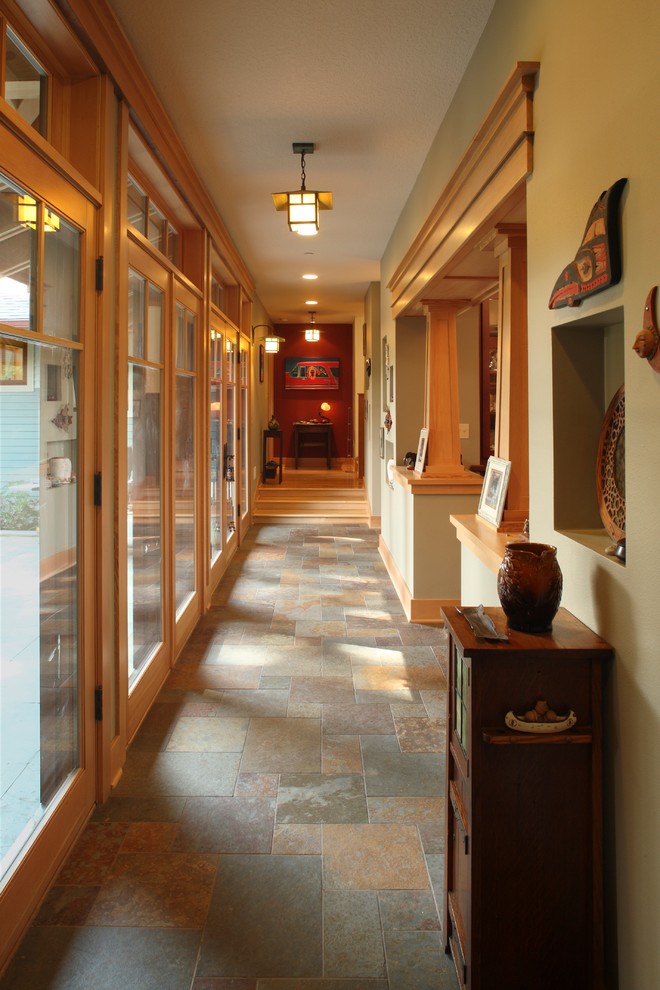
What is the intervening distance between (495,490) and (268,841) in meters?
1.68

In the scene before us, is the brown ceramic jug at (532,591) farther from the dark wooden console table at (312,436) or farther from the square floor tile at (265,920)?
the dark wooden console table at (312,436)

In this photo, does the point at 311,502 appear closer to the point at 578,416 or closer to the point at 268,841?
the point at 268,841

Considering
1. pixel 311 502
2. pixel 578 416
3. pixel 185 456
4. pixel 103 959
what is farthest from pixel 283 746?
pixel 311 502

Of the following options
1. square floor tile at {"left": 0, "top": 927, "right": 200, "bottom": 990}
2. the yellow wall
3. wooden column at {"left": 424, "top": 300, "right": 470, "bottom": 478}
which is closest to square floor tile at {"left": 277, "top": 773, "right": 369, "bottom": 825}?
square floor tile at {"left": 0, "top": 927, "right": 200, "bottom": 990}

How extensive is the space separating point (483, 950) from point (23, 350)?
6.03 feet

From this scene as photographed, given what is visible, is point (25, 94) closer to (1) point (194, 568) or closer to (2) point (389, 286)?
(1) point (194, 568)

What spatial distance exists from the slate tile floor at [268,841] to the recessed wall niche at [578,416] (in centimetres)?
119

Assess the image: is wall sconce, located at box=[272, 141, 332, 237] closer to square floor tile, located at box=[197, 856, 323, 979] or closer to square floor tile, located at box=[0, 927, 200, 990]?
square floor tile, located at box=[197, 856, 323, 979]

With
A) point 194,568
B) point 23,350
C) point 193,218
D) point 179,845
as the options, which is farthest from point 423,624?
point 23,350

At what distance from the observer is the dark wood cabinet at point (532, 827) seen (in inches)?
58.6

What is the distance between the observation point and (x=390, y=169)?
443cm

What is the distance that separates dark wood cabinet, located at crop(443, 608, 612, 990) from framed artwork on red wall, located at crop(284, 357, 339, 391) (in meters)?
12.1

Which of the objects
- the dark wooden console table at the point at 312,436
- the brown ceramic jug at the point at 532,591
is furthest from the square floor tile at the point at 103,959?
the dark wooden console table at the point at 312,436

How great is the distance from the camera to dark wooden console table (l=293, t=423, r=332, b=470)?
13.2 metres
